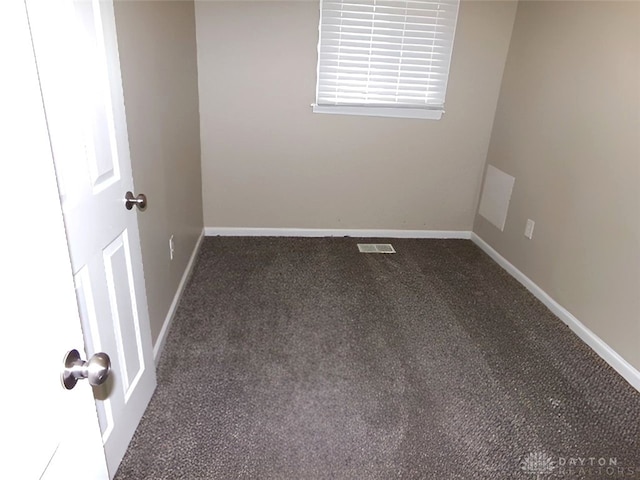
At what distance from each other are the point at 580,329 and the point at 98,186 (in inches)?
102

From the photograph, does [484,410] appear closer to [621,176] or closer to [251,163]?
[621,176]

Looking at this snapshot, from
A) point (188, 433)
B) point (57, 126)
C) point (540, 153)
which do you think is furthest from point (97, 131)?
point (540, 153)

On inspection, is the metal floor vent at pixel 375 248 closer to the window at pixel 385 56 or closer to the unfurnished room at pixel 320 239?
the unfurnished room at pixel 320 239

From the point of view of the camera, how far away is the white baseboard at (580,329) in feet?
7.18

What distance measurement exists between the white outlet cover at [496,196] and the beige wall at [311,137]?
131mm

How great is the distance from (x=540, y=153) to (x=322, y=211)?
5.56 ft

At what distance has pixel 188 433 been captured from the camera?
68.4 inches

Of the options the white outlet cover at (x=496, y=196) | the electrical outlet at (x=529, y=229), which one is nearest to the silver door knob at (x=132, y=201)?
the electrical outlet at (x=529, y=229)

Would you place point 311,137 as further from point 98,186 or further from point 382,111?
point 98,186

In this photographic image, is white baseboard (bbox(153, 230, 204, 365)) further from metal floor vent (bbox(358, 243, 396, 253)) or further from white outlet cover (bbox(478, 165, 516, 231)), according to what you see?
white outlet cover (bbox(478, 165, 516, 231))

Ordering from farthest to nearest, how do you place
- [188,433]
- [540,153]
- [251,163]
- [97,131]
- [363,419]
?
[251,163] → [540,153] → [363,419] → [188,433] → [97,131]

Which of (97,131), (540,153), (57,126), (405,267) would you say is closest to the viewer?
(57,126)

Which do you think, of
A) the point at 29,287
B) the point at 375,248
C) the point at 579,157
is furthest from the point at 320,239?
the point at 29,287

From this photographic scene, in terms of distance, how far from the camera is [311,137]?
11.4 ft
